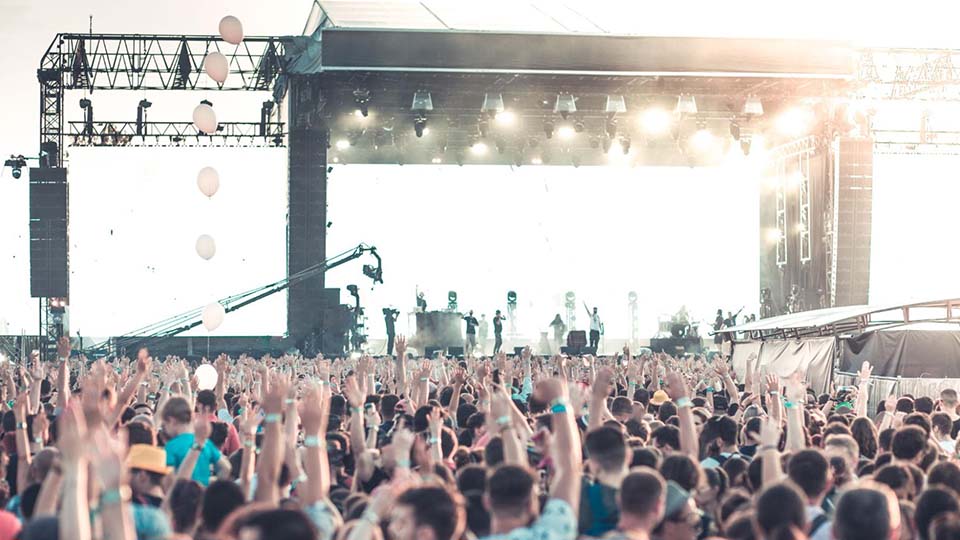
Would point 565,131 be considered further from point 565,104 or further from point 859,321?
point 859,321

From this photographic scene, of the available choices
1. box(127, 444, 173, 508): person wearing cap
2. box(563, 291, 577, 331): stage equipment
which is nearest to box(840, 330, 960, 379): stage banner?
box(127, 444, 173, 508): person wearing cap

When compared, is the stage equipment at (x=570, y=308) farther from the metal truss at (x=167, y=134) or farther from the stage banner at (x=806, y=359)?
the stage banner at (x=806, y=359)

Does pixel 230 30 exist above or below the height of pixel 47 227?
above

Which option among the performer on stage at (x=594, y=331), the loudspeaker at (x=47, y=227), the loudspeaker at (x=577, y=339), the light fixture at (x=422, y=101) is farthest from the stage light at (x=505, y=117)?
the loudspeaker at (x=47, y=227)

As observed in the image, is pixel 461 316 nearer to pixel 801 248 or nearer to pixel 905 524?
pixel 801 248

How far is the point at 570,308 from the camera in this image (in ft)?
112

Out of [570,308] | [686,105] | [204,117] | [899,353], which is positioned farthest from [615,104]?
[204,117]

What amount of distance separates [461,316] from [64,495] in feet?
82.3

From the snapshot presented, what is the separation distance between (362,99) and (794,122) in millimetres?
10046

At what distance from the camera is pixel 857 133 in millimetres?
27969

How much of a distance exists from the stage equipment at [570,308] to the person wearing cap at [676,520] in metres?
29.2

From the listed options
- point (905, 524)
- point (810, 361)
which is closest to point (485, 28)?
point (810, 361)

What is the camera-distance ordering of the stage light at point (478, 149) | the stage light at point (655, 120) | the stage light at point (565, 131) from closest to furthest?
the stage light at point (655, 120) → the stage light at point (565, 131) → the stage light at point (478, 149)

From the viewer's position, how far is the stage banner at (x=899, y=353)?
16969 mm
